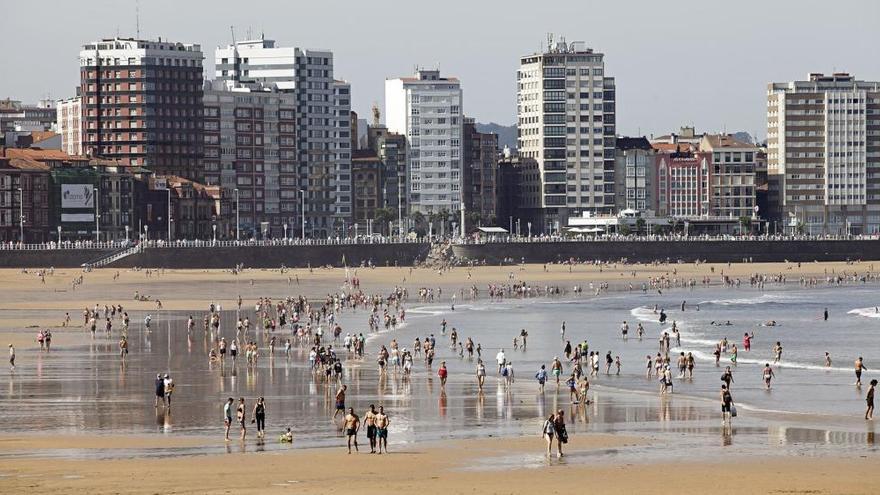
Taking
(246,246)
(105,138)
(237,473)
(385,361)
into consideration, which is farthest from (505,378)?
(105,138)

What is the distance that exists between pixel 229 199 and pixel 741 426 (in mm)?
135305

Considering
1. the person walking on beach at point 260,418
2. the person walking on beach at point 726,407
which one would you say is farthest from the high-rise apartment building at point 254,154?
the person walking on beach at point 260,418

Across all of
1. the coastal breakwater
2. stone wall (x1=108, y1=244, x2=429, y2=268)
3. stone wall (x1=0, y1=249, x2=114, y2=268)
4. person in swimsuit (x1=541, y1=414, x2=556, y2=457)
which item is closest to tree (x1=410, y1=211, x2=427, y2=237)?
the coastal breakwater

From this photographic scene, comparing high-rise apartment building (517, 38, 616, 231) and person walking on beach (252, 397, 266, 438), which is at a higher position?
high-rise apartment building (517, 38, 616, 231)

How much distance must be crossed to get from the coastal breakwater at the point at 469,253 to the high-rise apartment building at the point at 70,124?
150ft

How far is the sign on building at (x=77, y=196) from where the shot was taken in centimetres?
13738

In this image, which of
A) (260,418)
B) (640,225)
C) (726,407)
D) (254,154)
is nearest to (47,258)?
(254,154)

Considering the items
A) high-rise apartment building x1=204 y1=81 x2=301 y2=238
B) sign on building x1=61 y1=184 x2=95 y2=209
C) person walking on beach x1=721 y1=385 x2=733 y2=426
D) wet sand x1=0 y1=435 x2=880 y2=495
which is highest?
high-rise apartment building x1=204 y1=81 x2=301 y2=238

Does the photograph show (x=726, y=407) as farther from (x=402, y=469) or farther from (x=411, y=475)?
(x=411, y=475)

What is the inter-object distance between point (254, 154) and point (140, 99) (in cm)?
1894

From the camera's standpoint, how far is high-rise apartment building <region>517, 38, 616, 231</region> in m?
196

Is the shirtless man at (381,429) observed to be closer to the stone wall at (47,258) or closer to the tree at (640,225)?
the stone wall at (47,258)

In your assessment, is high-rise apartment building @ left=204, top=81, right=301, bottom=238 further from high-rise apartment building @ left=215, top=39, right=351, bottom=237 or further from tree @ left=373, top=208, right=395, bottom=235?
tree @ left=373, top=208, right=395, bottom=235

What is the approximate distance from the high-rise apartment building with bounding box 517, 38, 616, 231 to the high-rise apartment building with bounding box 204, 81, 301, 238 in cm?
3149
